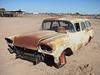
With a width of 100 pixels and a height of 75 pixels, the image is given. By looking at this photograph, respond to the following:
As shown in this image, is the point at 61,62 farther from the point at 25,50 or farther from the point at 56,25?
the point at 56,25

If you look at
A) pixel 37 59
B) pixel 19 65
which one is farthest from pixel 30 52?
pixel 19 65

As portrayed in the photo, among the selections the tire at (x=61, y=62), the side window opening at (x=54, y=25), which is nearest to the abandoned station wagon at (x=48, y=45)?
the tire at (x=61, y=62)

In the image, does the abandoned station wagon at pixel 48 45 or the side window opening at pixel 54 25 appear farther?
the side window opening at pixel 54 25

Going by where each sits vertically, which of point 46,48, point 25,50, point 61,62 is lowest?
point 61,62

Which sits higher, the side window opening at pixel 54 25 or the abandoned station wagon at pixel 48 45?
the side window opening at pixel 54 25

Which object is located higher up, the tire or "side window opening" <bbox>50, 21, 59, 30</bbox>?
"side window opening" <bbox>50, 21, 59, 30</bbox>

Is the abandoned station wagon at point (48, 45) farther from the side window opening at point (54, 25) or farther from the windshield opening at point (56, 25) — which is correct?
the side window opening at point (54, 25)

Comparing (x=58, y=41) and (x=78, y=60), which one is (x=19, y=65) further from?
(x=78, y=60)

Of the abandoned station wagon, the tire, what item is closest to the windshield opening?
the abandoned station wagon

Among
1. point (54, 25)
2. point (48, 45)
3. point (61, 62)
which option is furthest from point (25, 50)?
point (54, 25)

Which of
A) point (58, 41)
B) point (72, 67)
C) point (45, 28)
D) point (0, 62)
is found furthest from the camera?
point (45, 28)

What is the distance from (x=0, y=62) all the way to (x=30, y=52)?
133 centimetres

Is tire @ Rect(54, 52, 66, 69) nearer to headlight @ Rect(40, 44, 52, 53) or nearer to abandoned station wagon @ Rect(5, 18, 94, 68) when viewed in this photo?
abandoned station wagon @ Rect(5, 18, 94, 68)

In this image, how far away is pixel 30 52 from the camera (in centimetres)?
306
